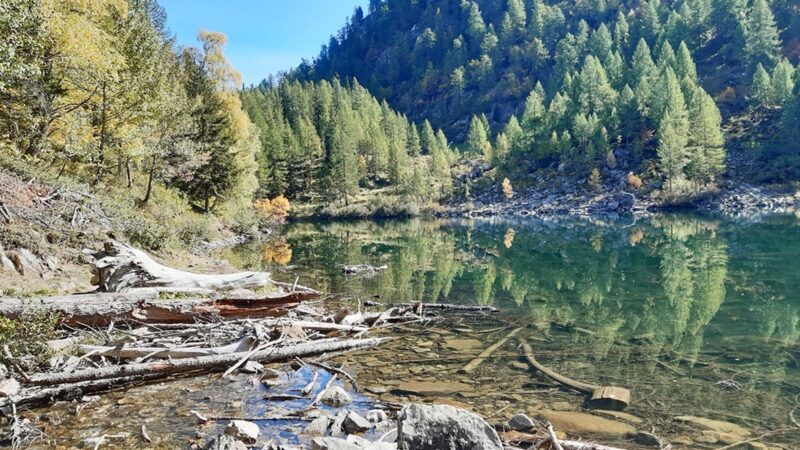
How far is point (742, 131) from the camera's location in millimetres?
89500

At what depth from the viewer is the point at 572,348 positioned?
12.1 meters

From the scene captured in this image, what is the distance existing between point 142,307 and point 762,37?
136 metres

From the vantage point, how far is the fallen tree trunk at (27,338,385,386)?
27.5 feet

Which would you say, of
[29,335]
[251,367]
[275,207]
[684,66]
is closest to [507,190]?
[684,66]

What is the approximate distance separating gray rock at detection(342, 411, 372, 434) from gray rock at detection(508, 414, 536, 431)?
219 centimetres

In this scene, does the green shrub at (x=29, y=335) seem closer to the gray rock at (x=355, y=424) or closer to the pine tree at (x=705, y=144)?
the gray rock at (x=355, y=424)

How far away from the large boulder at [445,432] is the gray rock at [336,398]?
412 cm

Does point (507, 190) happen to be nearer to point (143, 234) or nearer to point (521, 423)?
point (143, 234)

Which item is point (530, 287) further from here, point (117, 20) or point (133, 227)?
point (117, 20)

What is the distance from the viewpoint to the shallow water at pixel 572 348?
8031 mm

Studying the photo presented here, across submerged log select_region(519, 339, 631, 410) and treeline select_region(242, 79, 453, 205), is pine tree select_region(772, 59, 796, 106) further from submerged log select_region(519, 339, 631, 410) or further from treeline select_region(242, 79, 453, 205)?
submerged log select_region(519, 339, 631, 410)

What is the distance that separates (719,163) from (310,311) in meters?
84.5

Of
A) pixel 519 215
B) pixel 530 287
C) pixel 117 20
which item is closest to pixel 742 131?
pixel 519 215

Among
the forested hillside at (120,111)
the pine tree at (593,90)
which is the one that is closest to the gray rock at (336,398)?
the forested hillside at (120,111)
